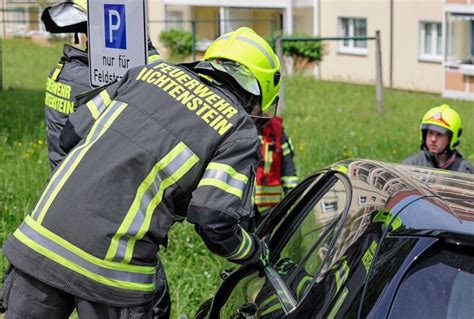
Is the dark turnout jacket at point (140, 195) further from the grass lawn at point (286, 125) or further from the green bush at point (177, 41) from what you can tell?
the green bush at point (177, 41)

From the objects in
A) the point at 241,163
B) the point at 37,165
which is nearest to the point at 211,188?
the point at 241,163

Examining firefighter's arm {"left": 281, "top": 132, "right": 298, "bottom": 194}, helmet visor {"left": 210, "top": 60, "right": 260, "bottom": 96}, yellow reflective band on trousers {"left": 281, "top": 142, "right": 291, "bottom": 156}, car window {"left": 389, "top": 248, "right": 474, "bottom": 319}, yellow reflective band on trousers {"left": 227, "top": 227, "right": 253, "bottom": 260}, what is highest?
helmet visor {"left": 210, "top": 60, "right": 260, "bottom": 96}

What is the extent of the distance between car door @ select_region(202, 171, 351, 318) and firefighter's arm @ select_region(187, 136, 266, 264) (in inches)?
7.5

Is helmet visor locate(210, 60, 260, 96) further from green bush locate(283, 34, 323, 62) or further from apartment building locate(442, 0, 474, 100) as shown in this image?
green bush locate(283, 34, 323, 62)

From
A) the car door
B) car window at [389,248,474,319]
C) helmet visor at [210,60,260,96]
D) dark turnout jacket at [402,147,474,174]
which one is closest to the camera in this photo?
car window at [389,248,474,319]

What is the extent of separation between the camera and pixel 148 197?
11.4ft

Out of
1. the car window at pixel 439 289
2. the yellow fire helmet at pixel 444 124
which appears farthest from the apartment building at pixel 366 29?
the car window at pixel 439 289

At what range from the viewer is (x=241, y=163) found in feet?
11.4

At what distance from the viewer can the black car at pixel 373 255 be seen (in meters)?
2.61

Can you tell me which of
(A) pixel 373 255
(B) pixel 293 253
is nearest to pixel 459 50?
(B) pixel 293 253

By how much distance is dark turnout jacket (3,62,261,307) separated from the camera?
347 centimetres

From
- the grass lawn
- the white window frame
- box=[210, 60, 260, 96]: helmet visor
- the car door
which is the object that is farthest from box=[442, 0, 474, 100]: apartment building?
box=[210, 60, 260, 96]: helmet visor

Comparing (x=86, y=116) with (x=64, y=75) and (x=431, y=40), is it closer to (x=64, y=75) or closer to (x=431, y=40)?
(x=64, y=75)

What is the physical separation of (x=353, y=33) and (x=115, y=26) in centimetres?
2846
